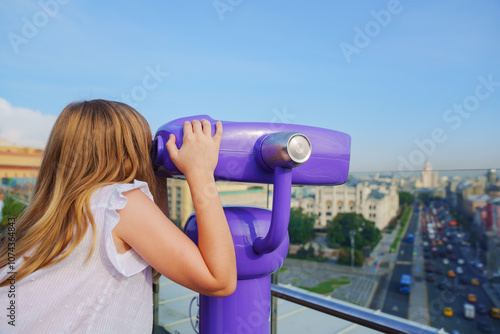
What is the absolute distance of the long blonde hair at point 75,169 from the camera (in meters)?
0.62

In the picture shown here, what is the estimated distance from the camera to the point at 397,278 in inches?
1148

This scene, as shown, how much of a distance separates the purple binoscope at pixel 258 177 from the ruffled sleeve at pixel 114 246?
0.40 ft

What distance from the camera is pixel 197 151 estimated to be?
0.61m

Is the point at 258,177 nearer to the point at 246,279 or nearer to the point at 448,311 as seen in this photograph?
the point at 246,279

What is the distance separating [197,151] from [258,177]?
0.15 m

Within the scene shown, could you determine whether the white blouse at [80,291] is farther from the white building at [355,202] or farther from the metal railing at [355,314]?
the white building at [355,202]

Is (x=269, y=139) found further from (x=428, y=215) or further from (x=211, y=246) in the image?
(x=428, y=215)

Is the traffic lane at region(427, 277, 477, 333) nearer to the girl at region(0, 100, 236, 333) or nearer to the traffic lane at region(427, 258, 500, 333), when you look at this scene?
the traffic lane at region(427, 258, 500, 333)

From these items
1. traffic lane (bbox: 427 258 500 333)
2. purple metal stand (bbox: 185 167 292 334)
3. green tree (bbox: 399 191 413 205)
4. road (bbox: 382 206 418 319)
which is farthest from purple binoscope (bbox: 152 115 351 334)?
road (bbox: 382 206 418 319)

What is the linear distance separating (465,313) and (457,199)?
12.0 metres

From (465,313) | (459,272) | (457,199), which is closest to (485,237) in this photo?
(457,199)

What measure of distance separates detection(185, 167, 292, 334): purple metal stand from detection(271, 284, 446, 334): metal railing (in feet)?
1.24

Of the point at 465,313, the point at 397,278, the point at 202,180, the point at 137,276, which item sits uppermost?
the point at 202,180

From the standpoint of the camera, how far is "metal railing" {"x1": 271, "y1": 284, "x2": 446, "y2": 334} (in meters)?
0.94
